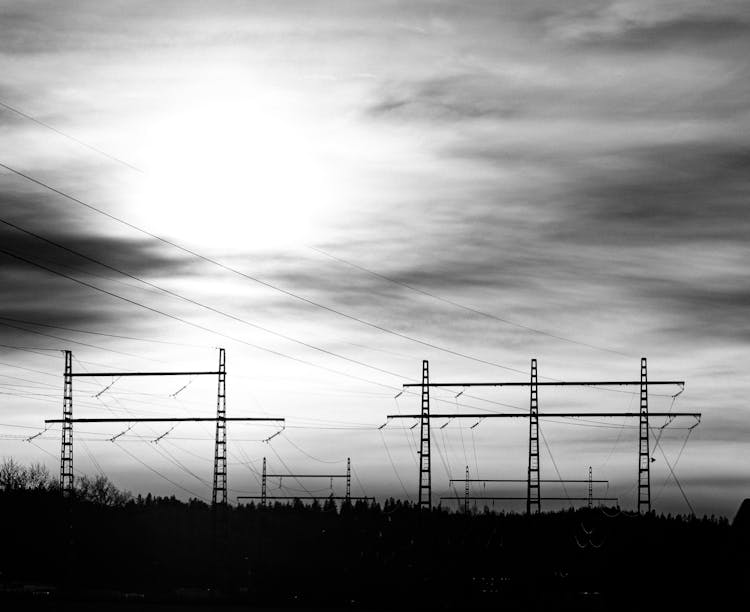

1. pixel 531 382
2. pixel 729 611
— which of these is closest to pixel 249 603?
pixel 531 382

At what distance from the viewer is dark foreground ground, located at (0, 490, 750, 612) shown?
317ft

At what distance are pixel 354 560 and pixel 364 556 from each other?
1610 mm

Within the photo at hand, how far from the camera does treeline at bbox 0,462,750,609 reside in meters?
103

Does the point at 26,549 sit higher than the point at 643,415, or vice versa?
the point at 643,415

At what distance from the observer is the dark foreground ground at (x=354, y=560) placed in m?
96.8

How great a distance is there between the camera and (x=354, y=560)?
513ft

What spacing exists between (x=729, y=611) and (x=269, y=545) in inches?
3800

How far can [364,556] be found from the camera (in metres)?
156

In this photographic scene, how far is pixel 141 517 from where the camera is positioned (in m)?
168

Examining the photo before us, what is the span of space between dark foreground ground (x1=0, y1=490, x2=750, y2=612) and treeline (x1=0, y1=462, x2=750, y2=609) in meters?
0.29

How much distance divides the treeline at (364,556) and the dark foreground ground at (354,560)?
29 cm

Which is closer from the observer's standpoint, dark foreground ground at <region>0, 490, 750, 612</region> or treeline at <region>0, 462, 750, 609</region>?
dark foreground ground at <region>0, 490, 750, 612</region>

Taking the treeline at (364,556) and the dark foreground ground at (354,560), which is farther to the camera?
the treeline at (364,556)

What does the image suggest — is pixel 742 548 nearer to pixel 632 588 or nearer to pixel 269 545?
pixel 632 588
